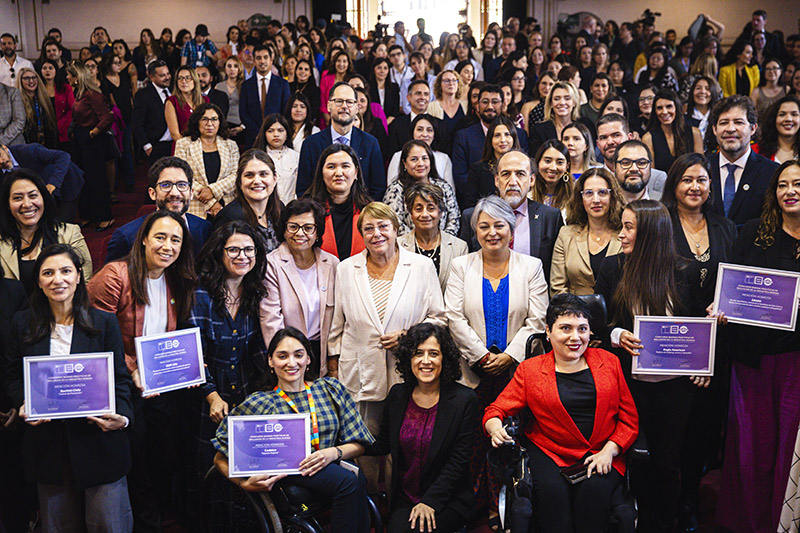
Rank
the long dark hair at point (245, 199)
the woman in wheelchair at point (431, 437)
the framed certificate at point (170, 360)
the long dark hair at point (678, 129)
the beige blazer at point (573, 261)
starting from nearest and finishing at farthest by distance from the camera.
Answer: the framed certificate at point (170, 360)
the woman in wheelchair at point (431, 437)
the beige blazer at point (573, 261)
the long dark hair at point (245, 199)
the long dark hair at point (678, 129)

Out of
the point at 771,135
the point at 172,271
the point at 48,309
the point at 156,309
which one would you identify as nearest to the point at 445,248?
the point at 172,271

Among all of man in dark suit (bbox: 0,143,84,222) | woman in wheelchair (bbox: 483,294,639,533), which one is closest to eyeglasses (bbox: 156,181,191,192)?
man in dark suit (bbox: 0,143,84,222)

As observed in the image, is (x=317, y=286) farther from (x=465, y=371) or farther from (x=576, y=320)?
(x=576, y=320)

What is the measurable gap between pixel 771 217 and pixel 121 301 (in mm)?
3134

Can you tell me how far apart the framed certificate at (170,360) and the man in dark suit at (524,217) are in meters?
1.69

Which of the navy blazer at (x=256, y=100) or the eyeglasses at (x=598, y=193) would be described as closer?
the eyeglasses at (x=598, y=193)

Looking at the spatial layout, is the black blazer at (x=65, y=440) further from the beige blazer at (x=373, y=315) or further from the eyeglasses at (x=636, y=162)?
the eyeglasses at (x=636, y=162)

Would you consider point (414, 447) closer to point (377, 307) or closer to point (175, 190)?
point (377, 307)

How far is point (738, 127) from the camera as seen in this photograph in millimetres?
4484

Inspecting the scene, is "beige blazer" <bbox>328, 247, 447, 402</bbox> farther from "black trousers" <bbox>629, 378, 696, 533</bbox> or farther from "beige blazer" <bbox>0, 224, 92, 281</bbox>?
"beige blazer" <bbox>0, 224, 92, 281</bbox>

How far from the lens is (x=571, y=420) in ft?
11.2

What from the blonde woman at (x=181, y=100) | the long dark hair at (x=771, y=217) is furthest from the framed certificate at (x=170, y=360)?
the blonde woman at (x=181, y=100)

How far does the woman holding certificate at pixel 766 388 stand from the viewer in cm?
353

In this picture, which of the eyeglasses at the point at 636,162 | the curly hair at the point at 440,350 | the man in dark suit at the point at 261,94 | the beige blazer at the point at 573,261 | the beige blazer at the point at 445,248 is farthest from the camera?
the man in dark suit at the point at 261,94
